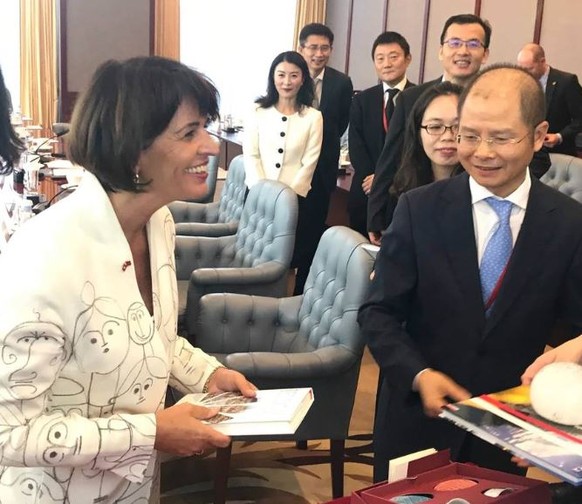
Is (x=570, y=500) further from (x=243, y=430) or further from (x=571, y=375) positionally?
(x=243, y=430)

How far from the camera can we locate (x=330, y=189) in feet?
15.7

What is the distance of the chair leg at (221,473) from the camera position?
103 inches

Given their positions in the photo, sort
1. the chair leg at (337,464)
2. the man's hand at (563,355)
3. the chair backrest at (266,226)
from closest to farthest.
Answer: the man's hand at (563,355)
the chair leg at (337,464)
the chair backrest at (266,226)

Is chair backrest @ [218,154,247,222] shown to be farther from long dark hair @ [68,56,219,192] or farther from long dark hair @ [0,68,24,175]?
long dark hair @ [68,56,219,192]

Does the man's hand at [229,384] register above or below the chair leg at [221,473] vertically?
above

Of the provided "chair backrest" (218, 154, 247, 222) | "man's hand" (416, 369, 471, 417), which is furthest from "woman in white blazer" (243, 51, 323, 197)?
"man's hand" (416, 369, 471, 417)

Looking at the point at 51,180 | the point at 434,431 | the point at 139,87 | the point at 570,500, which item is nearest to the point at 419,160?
the point at 434,431

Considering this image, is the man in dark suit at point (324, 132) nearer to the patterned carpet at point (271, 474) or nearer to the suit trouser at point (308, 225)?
the suit trouser at point (308, 225)

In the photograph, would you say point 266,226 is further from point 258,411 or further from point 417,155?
point 258,411

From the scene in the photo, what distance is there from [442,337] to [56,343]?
813mm

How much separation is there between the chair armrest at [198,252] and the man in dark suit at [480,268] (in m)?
2.33

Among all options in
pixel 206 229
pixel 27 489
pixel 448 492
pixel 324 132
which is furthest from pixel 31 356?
pixel 324 132

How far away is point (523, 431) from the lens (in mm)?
1146

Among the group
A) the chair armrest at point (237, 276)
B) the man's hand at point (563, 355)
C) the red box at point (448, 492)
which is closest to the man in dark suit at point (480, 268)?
the man's hand at point (563, 355)
